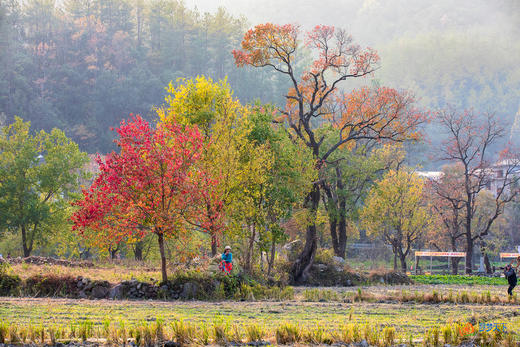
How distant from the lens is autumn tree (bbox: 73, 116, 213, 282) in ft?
62.0

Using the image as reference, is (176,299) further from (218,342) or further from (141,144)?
(218,342)

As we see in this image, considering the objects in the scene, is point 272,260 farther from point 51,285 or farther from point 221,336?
point 221,336

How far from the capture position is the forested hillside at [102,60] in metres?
86.3

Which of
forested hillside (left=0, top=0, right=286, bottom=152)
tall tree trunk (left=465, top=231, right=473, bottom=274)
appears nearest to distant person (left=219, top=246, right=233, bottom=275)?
tall tree trunk (left=465, top=231, right=473, bottom=274)

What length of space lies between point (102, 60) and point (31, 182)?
64.8 meters

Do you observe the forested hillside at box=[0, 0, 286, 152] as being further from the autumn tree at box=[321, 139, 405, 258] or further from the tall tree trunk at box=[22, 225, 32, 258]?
the autumn tree at box=[321, 139, 405, 258]

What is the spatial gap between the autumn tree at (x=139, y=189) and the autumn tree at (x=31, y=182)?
1743 centimetres

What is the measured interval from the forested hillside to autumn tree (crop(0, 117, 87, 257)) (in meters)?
46.6

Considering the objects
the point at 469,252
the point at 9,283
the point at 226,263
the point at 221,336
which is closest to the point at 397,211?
the point at 469,252

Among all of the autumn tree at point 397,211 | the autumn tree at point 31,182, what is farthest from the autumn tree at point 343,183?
the autumn tree at point 31,182

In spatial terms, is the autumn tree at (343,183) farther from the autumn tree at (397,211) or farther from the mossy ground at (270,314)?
the mossy ground at (270,314)

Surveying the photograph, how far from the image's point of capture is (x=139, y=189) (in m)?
19.1

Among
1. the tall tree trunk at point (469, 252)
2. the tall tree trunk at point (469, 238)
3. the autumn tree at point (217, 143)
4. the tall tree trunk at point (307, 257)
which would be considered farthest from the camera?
the tall tree trunk at point (469, 252)

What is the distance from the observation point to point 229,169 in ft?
78.9
